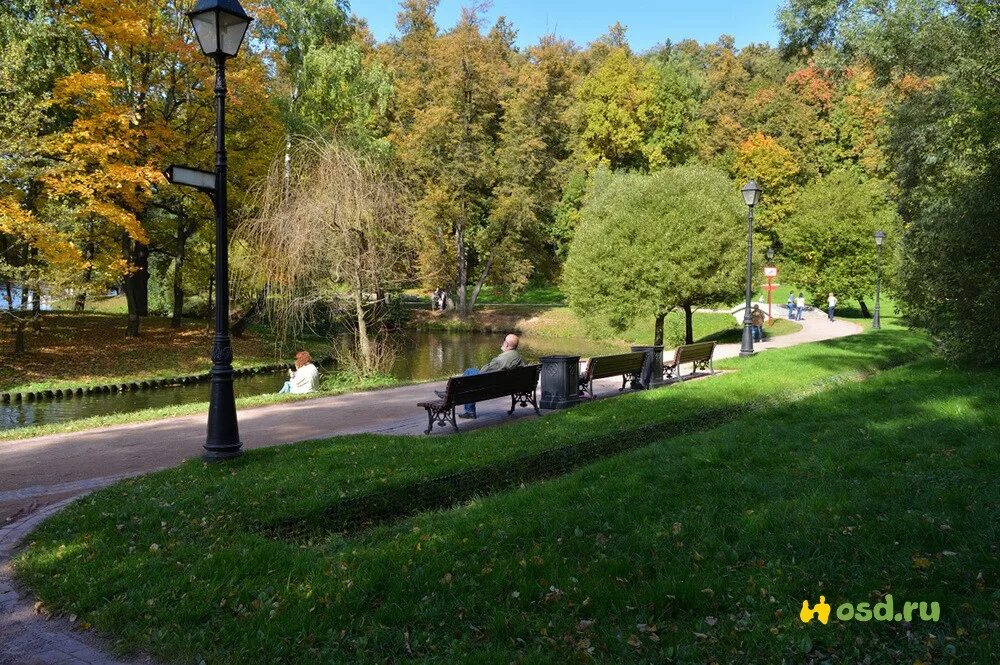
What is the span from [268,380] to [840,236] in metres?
31.0

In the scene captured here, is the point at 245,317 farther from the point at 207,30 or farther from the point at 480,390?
the point at 207,30

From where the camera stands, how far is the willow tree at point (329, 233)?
1658 cm

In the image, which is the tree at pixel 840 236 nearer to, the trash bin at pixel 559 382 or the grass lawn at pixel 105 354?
the grass lawn at pixel 105 354

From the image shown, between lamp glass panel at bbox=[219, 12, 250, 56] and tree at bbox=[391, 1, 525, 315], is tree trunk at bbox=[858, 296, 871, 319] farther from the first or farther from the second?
lamp glass panel at bbox=[219, 12, 250, 56]

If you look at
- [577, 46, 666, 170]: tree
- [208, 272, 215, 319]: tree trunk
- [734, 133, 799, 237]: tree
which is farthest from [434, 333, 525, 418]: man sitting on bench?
[734, 133, 799, 237]: tree

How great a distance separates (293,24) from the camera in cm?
3197

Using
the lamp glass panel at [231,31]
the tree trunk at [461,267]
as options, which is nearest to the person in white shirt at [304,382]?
the lamp glass panel at [231,31]

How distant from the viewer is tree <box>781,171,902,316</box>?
3856 cm

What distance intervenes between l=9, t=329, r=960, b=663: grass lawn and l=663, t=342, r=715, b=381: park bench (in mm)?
7016

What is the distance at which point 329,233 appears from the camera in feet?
55.1

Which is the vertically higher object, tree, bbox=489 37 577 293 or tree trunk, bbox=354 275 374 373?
tree, bbox=489 37 577 293

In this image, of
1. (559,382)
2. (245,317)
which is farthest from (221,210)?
(245,317)

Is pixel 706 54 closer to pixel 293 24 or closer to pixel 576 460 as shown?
pixel 293 24

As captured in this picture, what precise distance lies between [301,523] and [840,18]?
19.0 meters
